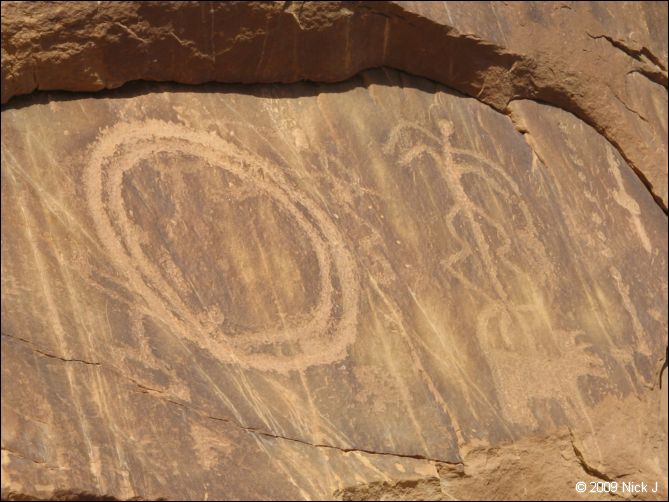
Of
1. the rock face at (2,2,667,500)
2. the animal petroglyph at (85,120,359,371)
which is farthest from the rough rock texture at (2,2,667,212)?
the animal petroglyph at (85,120,359,371)

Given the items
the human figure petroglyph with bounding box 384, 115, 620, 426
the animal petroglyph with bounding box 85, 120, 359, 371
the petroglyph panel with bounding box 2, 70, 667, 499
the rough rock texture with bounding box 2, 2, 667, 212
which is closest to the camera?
the petroglyph panel with bounding box 2, 70, 667, 499

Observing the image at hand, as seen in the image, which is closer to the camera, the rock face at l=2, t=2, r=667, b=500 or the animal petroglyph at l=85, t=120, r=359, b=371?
the rock face at l=2, t=2, r=667, b=500

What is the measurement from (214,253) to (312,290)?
31 cm

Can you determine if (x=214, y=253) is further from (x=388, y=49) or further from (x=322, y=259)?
(x=388, y=49)

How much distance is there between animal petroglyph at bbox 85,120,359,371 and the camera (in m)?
2.83

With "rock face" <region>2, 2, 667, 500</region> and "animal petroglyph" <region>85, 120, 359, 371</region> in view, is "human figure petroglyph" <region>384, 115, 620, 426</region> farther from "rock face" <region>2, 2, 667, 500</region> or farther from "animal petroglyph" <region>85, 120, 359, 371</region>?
"animal petroglyph" <region>85, 120, 359, 371</region>

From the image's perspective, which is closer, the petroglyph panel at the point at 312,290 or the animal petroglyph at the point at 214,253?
the petroglyph panel at the point at 312,290

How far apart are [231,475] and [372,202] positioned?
3.53ft

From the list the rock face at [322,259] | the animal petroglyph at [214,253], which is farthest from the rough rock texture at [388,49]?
the animal petroglyph at [214,253]

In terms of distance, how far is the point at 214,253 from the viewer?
2975 mm

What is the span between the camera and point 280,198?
3.17 meters

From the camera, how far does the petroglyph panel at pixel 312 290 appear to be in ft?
8.60

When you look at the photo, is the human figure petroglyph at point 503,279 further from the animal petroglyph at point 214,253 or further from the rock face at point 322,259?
the animal petroglyph at point 214,253

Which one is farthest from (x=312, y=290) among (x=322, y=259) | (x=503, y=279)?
(x=503, y=279)
